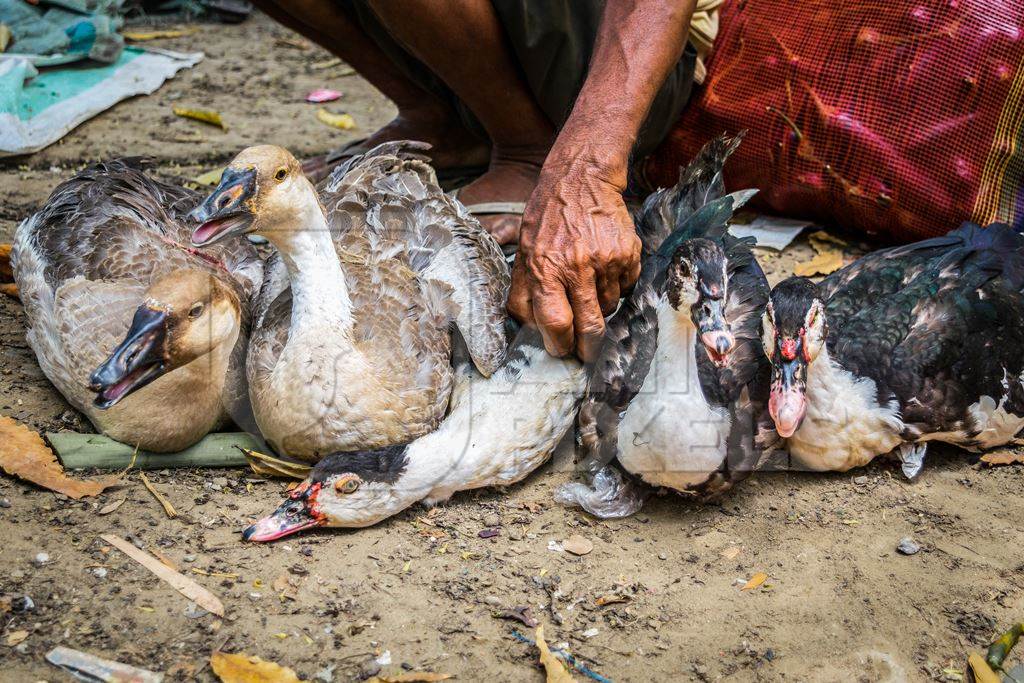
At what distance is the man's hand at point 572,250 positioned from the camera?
2770 millimetres

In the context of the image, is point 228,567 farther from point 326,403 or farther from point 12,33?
point 12,33

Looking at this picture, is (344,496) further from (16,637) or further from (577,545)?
(16,637)

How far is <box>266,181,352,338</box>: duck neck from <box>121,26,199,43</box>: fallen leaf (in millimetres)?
4033

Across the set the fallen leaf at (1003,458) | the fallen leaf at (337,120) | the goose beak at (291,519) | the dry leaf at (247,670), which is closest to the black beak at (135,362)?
the goose beak at (291,519)

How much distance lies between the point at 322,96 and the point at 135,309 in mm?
3148

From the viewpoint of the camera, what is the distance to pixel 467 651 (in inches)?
91.5

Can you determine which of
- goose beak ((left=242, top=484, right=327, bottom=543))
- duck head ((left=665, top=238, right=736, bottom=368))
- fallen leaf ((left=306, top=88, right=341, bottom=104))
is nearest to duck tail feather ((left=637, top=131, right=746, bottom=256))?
duck head ((left=665, top=238, right=736, bottom=368))

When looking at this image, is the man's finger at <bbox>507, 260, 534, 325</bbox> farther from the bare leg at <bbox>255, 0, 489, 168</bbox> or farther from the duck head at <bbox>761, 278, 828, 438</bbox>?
the bare leg at <bbox>255, 0, 489, 168</bbox>

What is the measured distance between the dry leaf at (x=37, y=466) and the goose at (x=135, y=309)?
165mm

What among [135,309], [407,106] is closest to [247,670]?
[135,309]

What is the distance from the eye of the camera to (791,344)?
9.20 ft

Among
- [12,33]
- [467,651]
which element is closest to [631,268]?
[467,651]

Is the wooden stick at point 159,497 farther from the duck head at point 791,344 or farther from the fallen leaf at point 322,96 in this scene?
the fallen leaf at point 322,96

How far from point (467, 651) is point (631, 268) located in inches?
47.0
